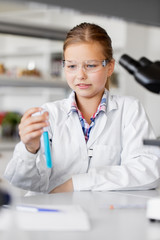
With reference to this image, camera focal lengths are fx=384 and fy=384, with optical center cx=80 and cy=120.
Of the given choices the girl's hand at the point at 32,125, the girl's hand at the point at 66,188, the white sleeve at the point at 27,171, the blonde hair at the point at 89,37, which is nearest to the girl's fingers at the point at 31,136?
the girl's hand at the point at 32,125

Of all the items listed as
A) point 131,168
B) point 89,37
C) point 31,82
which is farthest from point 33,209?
point 31,82

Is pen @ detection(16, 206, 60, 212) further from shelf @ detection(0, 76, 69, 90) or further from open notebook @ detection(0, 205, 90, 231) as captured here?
shelf @ detection(0, 76, 69, 90)

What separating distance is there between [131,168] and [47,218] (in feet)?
1.86

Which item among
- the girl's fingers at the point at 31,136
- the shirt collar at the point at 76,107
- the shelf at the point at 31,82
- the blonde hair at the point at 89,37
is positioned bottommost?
the shelf at the point at 31,82

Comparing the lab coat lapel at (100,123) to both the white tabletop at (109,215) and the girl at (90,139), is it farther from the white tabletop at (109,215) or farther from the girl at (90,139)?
the white tabletop at (109,215)

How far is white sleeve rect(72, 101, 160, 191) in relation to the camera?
1.37m

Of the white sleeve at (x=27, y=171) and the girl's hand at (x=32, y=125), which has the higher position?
the girl's hand at (x=32, y=125)

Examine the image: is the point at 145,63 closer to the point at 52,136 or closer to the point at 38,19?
the point at 52,136

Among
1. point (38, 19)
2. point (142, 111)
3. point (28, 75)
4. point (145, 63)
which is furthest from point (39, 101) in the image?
point (145, 63)

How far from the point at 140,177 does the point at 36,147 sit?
397 mm

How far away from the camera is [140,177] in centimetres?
141

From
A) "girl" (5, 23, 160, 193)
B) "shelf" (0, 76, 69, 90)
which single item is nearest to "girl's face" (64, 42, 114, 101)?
"girl" (5, 23, 160, 193)

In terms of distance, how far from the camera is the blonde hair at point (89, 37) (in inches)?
61.8

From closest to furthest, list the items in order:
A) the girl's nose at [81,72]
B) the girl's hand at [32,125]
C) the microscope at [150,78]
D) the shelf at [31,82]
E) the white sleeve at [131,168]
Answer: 1. the microscope at [150,78]
2. the girl's hand at [32,125]
3. the white sleeve at [131,168]
4. the girl's nose at [81,72]
5. the shelf at [31,82]
